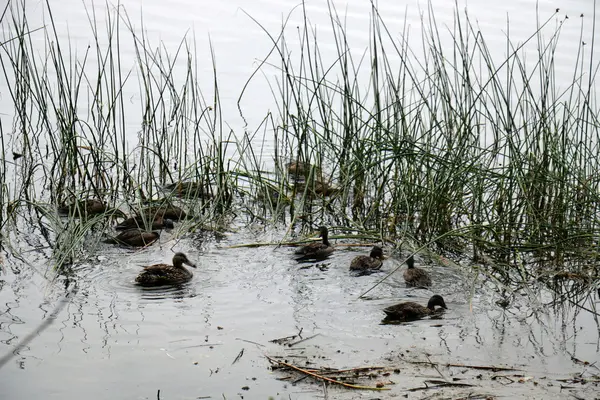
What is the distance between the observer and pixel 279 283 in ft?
18.1

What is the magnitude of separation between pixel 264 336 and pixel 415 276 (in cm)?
128

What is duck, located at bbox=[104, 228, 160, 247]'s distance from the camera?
6211 mm

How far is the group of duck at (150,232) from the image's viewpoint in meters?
5.40

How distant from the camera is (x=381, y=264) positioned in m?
5.80

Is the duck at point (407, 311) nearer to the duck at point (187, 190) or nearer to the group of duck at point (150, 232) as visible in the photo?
the group of duck at point (150, 232)

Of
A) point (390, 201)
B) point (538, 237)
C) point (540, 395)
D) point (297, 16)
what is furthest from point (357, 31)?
point (540, 395)

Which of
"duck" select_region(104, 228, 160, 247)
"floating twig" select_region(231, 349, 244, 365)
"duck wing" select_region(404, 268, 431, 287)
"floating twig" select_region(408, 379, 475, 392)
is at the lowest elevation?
"floating twig" select_region(408, 379, 475, 392)

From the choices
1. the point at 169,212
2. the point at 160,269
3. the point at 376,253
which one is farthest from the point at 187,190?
the point at 376,253

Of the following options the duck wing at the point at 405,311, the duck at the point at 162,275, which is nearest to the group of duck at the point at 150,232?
the duck at the point at 162,275

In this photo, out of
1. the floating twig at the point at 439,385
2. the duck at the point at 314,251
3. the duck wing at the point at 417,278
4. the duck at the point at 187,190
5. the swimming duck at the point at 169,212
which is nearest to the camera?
the floating twig at the point at 439,385

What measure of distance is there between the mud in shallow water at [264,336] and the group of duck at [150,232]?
0.28 ft

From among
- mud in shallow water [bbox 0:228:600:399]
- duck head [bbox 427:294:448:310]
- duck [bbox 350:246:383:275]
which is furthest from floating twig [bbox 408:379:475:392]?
duck [bbox 350:246:383:275]

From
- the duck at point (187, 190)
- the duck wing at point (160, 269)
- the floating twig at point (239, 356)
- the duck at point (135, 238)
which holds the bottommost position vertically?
the floating twig at point (239, 356)

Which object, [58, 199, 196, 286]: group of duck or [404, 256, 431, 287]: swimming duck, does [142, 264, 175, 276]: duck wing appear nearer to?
[58, 199, 196, 286]: group of duck
